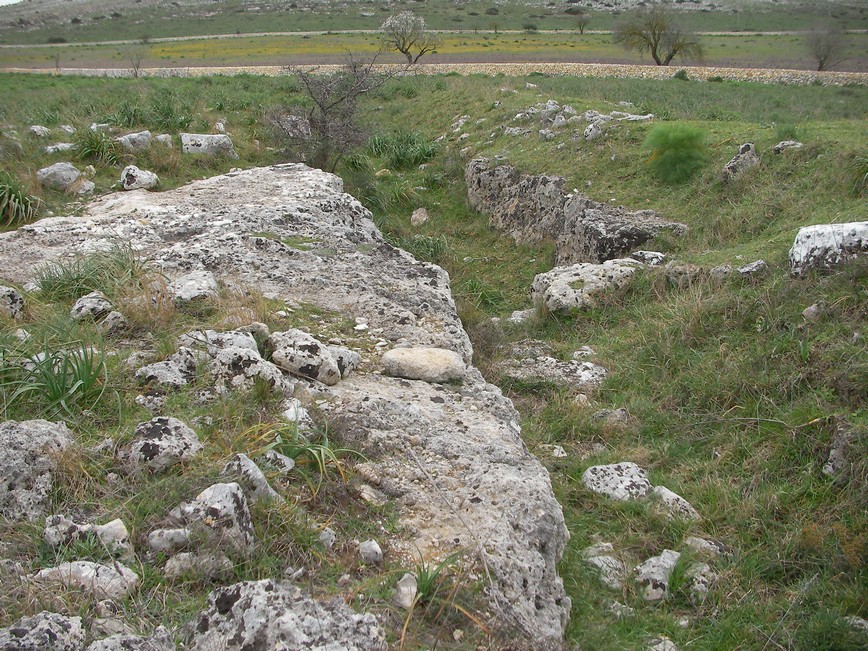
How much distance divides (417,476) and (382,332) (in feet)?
6.48

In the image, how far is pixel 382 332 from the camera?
5262 mm

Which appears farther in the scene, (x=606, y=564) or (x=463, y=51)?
(x=463, y=51)

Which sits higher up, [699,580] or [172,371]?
[172,371]

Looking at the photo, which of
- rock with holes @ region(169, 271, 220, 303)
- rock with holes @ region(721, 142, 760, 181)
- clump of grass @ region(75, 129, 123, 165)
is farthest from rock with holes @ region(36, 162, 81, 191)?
rock with holes @ region(721, 142, 760, 181)

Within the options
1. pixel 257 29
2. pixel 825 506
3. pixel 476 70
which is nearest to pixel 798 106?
pixel 476 70

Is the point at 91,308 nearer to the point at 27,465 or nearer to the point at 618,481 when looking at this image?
the point at 27,465

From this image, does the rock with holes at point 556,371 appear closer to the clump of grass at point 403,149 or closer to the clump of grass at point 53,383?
the clump of grass at point 53,383

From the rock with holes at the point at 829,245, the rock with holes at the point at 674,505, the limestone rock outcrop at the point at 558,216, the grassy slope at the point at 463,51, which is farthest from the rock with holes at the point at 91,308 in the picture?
the grassy slope at the point at 463,51

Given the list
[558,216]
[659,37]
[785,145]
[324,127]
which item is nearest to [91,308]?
[558,216]

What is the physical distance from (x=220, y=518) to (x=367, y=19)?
67.4 m

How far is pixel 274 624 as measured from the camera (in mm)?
2264

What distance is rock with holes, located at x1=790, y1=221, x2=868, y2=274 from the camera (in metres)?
5.86

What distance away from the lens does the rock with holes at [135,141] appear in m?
9.94

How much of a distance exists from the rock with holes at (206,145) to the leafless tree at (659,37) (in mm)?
31137
